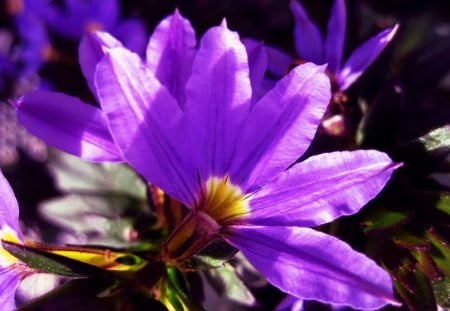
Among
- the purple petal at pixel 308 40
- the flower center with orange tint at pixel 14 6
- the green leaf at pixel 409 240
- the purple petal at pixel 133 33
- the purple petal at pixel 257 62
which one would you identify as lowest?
the green leaf at pixel 409 240

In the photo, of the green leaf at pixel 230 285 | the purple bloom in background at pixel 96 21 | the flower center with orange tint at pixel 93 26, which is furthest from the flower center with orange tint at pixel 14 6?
the green leaf at pixel 230 285

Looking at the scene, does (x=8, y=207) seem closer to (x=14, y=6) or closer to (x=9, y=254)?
(x=9, y=254)

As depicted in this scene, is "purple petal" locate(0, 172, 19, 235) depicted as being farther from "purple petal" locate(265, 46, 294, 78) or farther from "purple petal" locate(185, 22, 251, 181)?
"purple petal" locate(265, 46, 294, 78)

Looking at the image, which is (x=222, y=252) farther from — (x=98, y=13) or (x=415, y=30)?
(x=415, y=30)

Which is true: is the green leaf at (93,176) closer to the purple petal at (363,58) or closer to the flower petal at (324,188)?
the purple petal at (363,58)

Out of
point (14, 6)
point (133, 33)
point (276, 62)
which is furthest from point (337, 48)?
point (14, 6)

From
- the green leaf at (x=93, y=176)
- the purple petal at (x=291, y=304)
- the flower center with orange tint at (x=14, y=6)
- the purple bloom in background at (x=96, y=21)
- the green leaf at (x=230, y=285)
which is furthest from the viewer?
the flower center with orange tint at (x=14, y=6)

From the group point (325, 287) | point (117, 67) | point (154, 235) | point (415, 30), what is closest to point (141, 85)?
point (117, 67)
